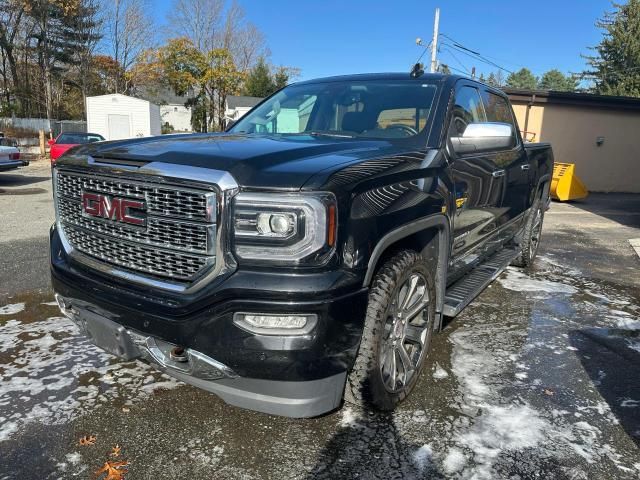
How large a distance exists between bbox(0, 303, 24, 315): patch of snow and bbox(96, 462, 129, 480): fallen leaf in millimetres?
2463

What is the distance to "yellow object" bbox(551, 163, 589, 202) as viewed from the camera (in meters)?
13.2

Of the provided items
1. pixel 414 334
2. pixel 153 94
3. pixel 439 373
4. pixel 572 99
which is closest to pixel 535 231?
pixel 439 373

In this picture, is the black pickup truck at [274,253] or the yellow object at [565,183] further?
the yellow object at [565,183]

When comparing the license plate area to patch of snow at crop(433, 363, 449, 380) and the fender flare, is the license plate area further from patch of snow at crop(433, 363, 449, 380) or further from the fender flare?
patch of snow at crop(433, 363, 449, 380)

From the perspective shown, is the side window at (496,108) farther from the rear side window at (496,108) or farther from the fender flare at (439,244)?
the fender flare at (439,244)

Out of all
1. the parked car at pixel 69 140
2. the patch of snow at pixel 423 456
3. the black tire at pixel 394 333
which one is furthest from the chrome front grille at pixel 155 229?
the parked car at pixel 69 140

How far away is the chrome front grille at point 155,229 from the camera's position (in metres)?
2.17

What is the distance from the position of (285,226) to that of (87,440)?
5.16 ft

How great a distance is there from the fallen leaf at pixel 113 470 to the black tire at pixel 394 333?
1.12 meters

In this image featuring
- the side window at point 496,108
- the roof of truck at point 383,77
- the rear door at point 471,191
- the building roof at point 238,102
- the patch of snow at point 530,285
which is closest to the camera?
the rear door at point 471,191

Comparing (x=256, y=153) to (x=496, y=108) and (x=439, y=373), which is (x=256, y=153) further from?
(x=496, y=108)

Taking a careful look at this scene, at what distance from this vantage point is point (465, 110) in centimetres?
378

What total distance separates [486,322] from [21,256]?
17.5ft

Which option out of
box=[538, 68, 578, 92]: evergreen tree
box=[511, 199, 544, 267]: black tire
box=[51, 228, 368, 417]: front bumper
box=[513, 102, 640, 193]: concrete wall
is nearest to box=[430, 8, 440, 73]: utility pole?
box=[513, 102, 640, 193]: concrete wall
